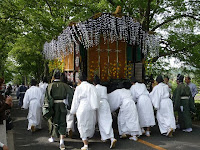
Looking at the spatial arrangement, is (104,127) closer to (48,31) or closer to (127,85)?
(127,85)

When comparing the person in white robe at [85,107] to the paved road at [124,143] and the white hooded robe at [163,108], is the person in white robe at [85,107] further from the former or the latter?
the white hooded robe at [163,108]

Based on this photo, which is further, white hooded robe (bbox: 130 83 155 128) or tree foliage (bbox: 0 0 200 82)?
tree foliage (bbox: 0 0 200 82)

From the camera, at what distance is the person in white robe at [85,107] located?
5.09 m

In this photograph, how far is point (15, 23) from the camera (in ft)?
40.2

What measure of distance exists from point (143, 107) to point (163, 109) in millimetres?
611

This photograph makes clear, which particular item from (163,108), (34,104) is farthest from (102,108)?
(34,104)

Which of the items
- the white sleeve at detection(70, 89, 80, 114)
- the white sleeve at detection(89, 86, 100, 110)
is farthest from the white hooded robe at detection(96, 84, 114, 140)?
the white sleeve at detection(70, 89, 80, 114)

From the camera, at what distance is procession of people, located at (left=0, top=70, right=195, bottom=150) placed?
204 inches

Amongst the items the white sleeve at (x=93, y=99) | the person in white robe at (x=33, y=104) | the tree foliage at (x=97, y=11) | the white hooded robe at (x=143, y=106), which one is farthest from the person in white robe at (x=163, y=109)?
the tree foliage at (x=97, y=11)

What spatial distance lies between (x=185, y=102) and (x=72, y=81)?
436 centimetres

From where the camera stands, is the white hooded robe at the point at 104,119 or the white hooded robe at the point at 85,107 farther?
the white hooded robe at the point at 104,119

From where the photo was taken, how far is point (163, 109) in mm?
6324

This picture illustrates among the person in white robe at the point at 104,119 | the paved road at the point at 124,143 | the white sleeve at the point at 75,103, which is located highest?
the white sleeve at the point at 75,103

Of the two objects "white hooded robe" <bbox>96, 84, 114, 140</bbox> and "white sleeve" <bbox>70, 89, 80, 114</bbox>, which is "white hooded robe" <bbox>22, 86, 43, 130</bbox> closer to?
"white sleeve" <bbox>70, 89, 80, 114</bbox>
